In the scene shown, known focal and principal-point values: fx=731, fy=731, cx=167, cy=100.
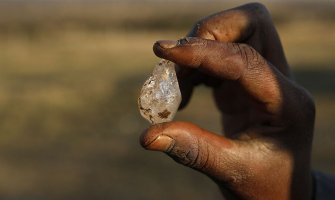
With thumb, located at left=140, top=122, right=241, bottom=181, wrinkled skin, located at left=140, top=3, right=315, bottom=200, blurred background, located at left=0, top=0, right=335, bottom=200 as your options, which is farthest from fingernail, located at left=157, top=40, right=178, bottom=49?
blurred background, located at left=0, top=0, right=335, bottom=200

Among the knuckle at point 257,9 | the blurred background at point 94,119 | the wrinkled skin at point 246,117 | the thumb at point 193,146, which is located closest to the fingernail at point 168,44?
the wrinkled skin at point 246,117

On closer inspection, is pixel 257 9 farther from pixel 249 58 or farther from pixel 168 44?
pixel 168 44

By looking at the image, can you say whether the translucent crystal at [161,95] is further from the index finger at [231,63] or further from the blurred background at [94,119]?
the blurred background at [94,119]

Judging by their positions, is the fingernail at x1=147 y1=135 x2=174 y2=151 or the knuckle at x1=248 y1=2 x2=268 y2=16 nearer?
the fingernail at x1=147 y1=135 x2=174 y2=151

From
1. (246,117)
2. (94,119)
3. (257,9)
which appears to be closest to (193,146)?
(246,117)

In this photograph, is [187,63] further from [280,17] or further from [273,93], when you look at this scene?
[280,17]

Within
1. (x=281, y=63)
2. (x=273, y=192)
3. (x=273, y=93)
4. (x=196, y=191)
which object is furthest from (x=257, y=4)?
(x=196, y=191)

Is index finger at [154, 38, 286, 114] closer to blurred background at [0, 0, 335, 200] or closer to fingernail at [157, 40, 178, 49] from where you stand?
fingernail at [157, 40, 178, 49]
